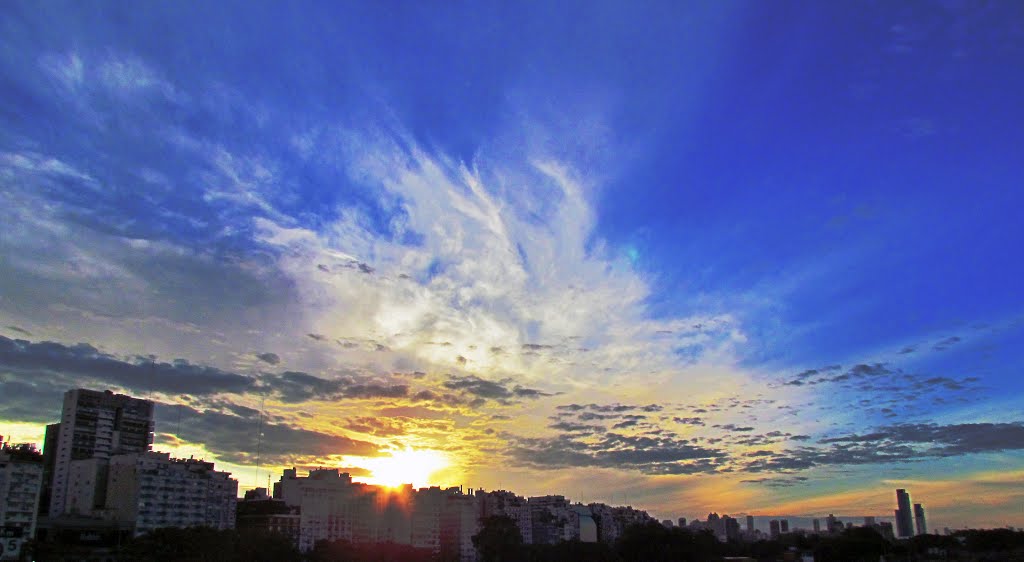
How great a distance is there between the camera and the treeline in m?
66.8

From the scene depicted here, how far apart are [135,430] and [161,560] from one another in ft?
155

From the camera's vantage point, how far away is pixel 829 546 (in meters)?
109

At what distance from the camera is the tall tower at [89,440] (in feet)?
298

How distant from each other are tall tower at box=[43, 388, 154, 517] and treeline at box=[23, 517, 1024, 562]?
21826 millimetres

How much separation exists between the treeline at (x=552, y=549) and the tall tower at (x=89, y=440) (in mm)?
21826

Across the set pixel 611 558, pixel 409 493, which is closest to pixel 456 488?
pixel 409 493

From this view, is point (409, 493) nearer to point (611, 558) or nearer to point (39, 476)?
point (611, 558)

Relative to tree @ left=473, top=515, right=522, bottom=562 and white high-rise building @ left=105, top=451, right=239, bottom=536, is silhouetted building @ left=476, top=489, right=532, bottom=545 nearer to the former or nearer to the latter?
tree @ left=473, top=515, right=522, bottom=562

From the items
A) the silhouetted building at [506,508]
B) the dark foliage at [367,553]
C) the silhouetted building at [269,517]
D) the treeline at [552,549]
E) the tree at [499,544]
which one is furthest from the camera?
the silhouetted building at [506,508]

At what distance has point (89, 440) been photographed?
324 ft

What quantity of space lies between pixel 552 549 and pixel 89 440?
2544 inches

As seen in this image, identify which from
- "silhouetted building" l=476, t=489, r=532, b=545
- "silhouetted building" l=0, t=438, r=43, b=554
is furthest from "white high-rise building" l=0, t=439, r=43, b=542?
"silhouetted building" l=476, t=489, r=532, b=545

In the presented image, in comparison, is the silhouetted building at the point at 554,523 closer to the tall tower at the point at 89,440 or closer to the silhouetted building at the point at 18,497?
the tall tower at the point at 89,440

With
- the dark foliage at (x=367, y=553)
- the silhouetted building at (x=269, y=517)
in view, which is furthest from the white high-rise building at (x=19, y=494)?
the silhouetted building at (x=269, y=517)
